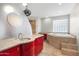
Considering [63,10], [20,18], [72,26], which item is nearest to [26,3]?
[20,18]

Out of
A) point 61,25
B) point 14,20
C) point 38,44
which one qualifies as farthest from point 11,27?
point 61,25

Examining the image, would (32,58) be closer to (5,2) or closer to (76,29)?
(76,29)

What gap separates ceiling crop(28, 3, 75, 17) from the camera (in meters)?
1.81

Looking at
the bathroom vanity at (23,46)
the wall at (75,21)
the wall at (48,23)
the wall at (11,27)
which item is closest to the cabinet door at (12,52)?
the bathroom vanity at (23,46)

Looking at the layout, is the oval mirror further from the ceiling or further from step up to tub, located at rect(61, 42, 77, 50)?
step up to tub, located at rect(61, 42, 77, 50)

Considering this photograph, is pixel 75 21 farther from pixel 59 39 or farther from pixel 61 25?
pixel 59 39

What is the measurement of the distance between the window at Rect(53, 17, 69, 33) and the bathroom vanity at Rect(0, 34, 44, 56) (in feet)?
0.86

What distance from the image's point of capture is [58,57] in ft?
Result: 5.82

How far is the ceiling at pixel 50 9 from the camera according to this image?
1.81m

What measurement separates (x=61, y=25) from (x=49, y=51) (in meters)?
0.44

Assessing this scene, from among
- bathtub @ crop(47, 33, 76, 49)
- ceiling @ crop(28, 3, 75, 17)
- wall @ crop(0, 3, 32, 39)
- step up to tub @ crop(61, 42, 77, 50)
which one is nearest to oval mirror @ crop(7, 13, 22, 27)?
wall @ crop(0, 3, 32, 39)

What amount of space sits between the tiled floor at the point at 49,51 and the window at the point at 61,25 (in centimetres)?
27

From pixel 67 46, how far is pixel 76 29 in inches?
11.5

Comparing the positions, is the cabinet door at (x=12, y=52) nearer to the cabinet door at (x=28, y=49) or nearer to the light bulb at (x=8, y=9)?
the cabinet door at (x=28, y=49)
